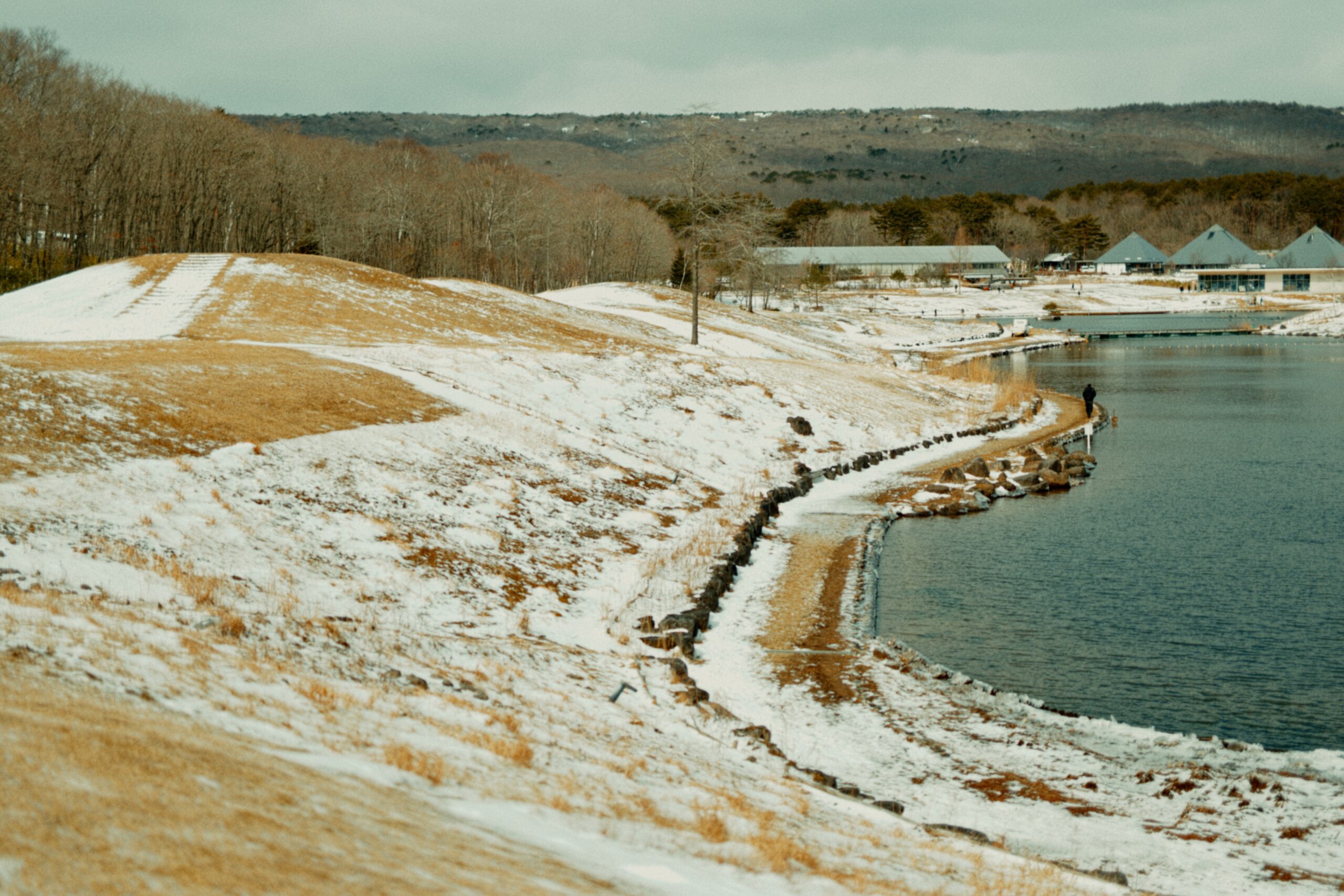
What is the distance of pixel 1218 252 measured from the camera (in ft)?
642

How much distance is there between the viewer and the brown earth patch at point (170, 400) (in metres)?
20.2

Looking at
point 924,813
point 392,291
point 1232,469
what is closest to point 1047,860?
point 924,813

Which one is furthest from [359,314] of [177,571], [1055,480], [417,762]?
[417,762]

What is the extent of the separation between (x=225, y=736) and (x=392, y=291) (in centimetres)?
4562

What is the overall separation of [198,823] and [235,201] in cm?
Answer: 7940

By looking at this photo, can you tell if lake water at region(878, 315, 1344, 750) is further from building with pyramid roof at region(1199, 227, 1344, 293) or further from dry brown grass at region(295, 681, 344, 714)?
building with pyramid roof at region(1199, 227, 1344, 293)

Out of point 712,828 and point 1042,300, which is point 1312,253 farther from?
point 712,828

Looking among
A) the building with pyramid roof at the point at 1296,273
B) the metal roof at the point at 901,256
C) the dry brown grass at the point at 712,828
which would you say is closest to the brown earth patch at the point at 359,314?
the dry brown grass at the point at 712,828

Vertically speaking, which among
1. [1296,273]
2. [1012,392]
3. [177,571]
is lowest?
[177,571]

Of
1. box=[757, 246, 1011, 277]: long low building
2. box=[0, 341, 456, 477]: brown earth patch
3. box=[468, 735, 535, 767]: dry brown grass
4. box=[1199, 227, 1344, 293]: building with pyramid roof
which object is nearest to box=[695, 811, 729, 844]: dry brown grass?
box=[468, 735, 535, 767]: dry brown grass

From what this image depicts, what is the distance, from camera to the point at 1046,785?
540 inches

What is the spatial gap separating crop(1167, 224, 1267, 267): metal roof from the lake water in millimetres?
167018

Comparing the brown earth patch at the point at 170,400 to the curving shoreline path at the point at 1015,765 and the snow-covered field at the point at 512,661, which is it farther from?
the curving shoreline path at the point at 1015,765

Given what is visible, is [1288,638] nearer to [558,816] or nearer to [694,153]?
[558,816]
